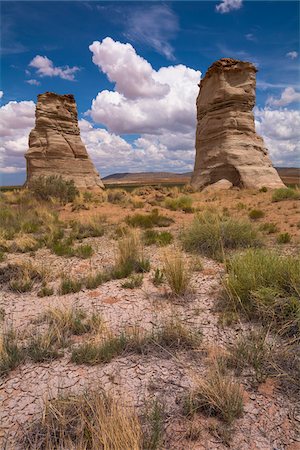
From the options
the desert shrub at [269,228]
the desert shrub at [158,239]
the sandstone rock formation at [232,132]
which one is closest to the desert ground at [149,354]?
the desert shrub at [158,239]

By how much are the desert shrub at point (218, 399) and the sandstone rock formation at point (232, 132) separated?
17.7m

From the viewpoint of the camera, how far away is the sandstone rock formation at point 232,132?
63.5ft

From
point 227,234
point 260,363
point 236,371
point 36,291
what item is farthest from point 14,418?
point 227,234

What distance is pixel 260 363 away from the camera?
258cm

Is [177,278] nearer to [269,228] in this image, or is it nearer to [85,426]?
[85,426]

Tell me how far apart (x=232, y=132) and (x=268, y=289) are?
18.2 metres

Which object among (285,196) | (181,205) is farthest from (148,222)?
(285,196)

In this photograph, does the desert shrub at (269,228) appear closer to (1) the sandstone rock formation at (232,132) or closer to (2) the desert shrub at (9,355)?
(2) the desert shrub at (9,355)

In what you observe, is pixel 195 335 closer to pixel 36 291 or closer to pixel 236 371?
pixel 236 371

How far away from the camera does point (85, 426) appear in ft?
6.48

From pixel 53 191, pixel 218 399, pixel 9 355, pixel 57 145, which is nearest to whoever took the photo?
pixel 218 399

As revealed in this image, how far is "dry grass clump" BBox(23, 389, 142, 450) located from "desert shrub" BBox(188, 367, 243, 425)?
1.61 feet

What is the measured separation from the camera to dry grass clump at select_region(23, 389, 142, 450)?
1.79 m

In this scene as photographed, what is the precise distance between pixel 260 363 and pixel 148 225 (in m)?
6.96
